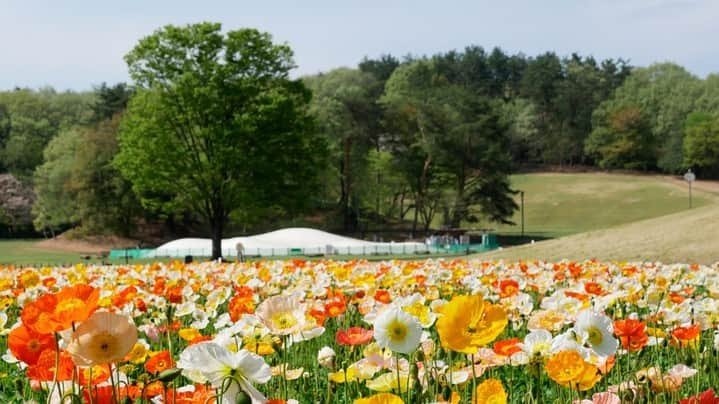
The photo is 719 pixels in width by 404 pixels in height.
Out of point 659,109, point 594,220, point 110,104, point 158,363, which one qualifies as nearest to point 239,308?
point 158,363

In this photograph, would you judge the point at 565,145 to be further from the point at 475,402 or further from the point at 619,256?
the point at 475,402

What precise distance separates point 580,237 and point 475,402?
2000 centimetres

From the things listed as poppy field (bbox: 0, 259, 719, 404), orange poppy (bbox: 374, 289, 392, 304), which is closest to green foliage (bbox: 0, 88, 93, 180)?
orange poppy (bbox: 374, 289, 392, 304)

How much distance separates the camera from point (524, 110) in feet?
300

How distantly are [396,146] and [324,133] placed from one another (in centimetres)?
720

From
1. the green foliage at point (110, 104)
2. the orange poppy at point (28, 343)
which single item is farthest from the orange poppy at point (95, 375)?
the green foliage at point (110, 104)

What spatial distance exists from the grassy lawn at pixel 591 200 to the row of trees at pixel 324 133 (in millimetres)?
5661

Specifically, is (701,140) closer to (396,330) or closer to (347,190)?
(347,190)

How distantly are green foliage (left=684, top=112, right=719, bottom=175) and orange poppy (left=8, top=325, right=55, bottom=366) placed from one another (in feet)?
289

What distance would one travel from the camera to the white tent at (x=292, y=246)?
124 feet

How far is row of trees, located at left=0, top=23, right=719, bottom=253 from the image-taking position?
3322 centimetres

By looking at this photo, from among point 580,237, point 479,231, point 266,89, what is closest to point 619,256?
point 580,237

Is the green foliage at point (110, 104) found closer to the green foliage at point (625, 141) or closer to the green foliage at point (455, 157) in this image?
the green foliage at point (455, 157)

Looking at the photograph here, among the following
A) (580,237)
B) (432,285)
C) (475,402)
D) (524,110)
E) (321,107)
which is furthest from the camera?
(524,110)
